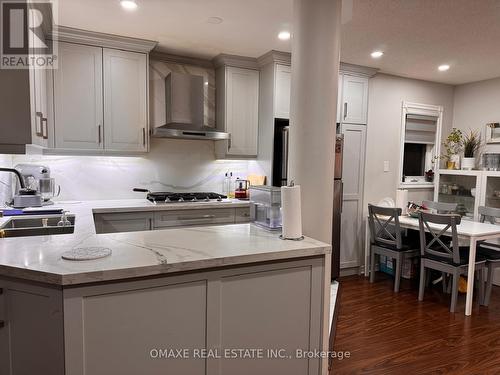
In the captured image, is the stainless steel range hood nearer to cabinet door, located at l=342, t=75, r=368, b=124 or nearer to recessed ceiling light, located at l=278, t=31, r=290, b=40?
recessed ceiling light, located at l=278, t=31, r=290, b=40

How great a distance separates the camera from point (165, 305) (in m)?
1.43

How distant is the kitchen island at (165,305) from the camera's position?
1305mm

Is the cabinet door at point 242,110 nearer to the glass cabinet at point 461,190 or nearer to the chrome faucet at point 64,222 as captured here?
the chrome faucet at point 64,222

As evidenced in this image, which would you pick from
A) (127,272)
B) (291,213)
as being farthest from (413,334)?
(127,272)

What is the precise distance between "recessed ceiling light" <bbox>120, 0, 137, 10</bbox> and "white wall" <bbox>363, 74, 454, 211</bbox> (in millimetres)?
2943

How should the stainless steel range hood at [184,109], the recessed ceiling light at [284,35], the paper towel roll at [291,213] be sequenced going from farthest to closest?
the stainless steel range hood at [184,109] → the recessed ceiling light at [284,35] → the paper towel roll at [291,213]

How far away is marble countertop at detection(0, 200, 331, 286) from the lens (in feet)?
4.25

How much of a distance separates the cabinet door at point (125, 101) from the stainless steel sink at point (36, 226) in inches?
38.9

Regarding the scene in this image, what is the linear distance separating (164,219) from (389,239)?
2.58 metres

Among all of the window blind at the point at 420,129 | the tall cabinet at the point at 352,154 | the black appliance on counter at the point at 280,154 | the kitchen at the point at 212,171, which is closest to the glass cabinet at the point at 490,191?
the kitchen at the point at 212,171

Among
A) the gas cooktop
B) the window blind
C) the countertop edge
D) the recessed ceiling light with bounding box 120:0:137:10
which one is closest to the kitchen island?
the countertop edge

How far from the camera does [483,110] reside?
15.0ft

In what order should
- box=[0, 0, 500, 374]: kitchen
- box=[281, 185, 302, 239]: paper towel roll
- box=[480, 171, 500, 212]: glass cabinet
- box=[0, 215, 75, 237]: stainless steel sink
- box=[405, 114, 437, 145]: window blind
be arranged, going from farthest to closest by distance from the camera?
box=[405, 114, 437, 145]: window blind
box=[480, 171, 500, 212]: glass cabinet
box=[0, 215, 75, 237]: stainless steel sink
box=[281, 185, 302, 239]: paper towel roll
box=[0, 0, 500, 374]: kitchen

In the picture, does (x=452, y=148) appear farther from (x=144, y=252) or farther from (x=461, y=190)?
(x=144, y=252)
